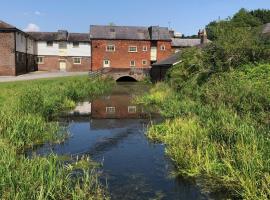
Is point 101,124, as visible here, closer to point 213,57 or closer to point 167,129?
point 167,129

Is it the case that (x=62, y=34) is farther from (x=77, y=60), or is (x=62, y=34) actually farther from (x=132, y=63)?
(x=132, y=63)

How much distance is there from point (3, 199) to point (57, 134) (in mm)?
9280

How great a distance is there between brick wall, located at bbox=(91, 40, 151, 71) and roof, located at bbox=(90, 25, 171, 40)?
0.86 meters

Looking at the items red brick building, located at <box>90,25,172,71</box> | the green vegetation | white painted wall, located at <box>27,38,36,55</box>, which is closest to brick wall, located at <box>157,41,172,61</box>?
red brick building, located at <box>90,25,172,71</box>

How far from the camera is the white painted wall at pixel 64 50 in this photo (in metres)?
73.3

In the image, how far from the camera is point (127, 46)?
72000 mm

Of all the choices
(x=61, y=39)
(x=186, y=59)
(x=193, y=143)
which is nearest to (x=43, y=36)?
(x=61, y=39)

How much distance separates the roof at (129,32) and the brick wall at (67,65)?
5.65 meters

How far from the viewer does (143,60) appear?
240 feet

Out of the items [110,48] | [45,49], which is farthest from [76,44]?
[110,48]

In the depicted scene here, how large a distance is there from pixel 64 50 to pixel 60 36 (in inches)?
104

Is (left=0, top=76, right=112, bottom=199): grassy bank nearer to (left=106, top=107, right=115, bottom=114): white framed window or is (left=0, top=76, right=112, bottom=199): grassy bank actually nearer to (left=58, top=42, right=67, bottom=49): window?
(left=106, top=107, right=115, bottom=114): white framed window

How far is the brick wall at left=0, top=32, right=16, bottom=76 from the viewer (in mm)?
52188

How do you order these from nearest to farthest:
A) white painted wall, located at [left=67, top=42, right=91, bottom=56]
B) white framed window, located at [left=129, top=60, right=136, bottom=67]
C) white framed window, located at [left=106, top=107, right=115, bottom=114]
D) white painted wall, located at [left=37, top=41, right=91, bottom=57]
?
1. white framed window, located at [left=106, top=107, right=115, bottom=114]
2. white framed window, located at [left=129, top=60, right=136, bottom=67]
3. white painted wall, located at [left=37, top=41, right=91, bottom=57]
4. white painted wall, located at [left=67, top=42, right=91, bottom=56]
